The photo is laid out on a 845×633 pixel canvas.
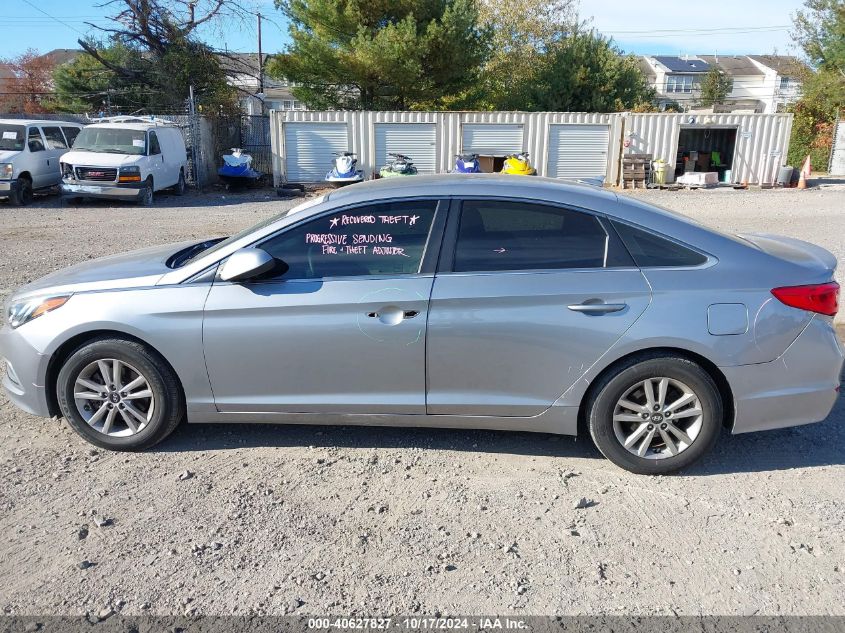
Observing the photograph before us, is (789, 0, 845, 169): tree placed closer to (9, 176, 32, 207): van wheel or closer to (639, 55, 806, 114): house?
(9, 176, 32, 207): van wheel

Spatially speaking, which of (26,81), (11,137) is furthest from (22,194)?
(26,81)

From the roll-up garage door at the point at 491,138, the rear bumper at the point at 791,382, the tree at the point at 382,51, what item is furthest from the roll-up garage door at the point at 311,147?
the rear bumper at the point at 791,382

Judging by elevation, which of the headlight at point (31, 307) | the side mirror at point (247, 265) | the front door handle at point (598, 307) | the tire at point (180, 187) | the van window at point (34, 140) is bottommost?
the tire at point (180, 187)

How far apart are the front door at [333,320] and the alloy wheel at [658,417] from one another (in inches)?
44.3

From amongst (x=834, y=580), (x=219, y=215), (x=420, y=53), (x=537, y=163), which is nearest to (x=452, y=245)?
(x=834, y=580)

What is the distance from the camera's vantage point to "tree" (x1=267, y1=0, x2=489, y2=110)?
26.2 meters

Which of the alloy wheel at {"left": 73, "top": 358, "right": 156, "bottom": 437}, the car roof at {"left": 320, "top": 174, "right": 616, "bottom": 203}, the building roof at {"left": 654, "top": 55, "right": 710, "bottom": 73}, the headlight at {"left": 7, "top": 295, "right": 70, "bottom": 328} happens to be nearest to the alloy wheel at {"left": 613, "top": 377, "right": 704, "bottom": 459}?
the car roof at {"left": 320, "top": 174, "right": 616, "bottom": 203}

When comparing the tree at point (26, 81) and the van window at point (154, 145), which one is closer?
the van window at point (154, 145)

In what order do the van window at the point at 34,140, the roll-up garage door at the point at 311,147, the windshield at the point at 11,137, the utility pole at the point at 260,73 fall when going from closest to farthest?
1. the windshield at the point at 11,137
2. the van window at the point at 34,140
3. the roll-up garage door at the point at 311,147
4. the utility pole at the point at 260,73

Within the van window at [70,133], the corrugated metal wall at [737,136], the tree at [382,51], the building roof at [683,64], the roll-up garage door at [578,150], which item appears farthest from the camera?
the building roof at [683,64]

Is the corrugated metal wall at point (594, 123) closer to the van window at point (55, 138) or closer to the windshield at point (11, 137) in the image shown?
the van window at point (55, 138)

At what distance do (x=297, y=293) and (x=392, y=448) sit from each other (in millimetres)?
1127

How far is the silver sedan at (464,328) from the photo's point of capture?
3680mm

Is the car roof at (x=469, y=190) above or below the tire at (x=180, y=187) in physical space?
above
